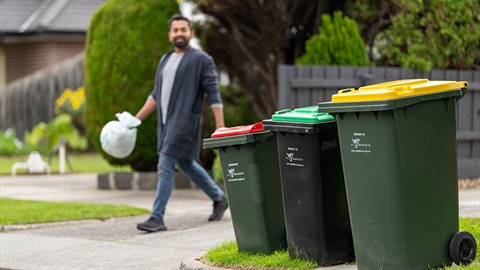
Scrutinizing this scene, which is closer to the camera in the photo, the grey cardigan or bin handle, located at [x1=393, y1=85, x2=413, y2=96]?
bin handle, located at [x1=393, y1=85, x2=413, y2=96]

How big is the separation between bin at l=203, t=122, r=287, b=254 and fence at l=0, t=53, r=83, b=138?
16.0 m

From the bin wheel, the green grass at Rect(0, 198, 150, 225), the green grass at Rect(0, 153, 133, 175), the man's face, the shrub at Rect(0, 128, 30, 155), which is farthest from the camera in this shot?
the shrub at Rect(0, 128, 30, 155)

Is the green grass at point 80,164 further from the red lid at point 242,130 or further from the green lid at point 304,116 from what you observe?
the green lid at point 304,116

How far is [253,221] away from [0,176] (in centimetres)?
1006

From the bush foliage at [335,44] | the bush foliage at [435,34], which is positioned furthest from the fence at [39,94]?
the bush foliage at [435,34]

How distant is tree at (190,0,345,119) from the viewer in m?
13.7

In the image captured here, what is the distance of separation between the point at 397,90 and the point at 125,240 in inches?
154

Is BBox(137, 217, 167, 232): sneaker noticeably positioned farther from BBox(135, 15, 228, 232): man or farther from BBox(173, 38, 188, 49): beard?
BBox(173, 38, 188, 49): beard

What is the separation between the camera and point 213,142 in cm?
705

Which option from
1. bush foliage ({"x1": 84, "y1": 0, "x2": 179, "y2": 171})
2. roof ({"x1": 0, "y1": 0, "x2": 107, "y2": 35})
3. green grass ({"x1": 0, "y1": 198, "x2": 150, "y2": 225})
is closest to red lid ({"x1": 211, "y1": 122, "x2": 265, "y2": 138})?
green grass ({"x1": 0, "y1": 198, "x2": 150, "y2": 225})

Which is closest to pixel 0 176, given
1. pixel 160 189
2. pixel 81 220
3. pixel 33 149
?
pixel 33 149

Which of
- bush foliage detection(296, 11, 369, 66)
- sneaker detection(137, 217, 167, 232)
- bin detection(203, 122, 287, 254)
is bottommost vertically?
sneaker detection(137, 217, 167, 232)

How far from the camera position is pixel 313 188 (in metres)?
6.17

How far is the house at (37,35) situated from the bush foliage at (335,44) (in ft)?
45.1
